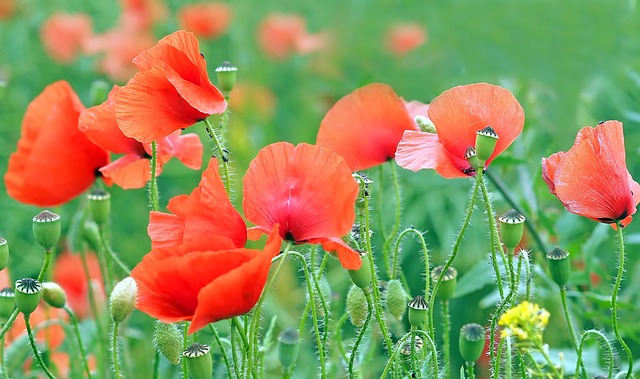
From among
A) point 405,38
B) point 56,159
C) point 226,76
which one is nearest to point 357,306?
point 226,76

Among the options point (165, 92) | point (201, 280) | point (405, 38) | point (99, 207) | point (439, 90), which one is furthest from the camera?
point (405, 38)

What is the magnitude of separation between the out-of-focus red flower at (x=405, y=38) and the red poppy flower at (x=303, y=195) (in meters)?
1.70

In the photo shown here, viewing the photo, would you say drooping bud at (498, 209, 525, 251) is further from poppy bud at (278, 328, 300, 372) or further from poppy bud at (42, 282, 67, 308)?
poppy bud at (42, 282, 67, 308)

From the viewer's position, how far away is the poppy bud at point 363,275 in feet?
3.11

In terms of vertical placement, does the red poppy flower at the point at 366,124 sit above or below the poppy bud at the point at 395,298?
above

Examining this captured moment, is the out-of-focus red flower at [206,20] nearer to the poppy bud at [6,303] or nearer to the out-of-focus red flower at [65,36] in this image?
the out-of-focus red flower at [65,36]

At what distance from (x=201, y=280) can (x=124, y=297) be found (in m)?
0.08

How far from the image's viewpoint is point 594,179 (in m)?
0.91

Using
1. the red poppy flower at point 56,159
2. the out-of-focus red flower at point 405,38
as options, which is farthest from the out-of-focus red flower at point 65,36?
the red poppy flower at point 56,159

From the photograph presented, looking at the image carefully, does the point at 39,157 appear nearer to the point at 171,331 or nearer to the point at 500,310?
the point at 171,331

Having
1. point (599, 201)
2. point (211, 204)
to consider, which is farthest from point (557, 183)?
point (211, 204)

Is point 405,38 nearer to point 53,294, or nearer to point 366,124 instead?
point 366,124

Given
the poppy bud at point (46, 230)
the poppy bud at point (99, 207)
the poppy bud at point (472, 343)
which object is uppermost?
the poppy bud at point (99, 207)

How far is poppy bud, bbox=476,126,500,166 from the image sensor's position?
0.87 metres
